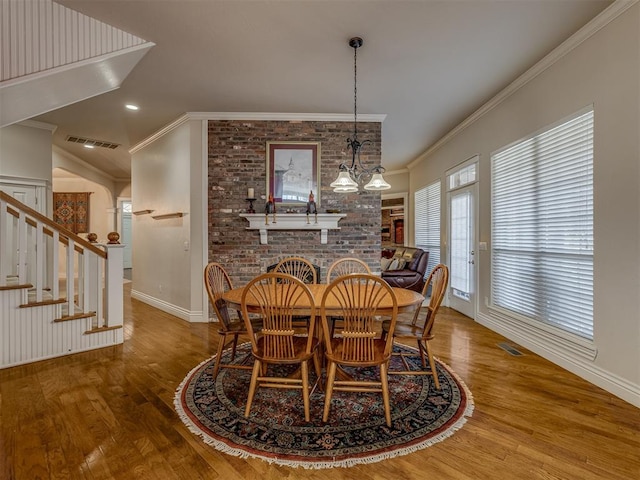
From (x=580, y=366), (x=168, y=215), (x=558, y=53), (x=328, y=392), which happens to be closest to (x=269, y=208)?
(x=168, y=215)

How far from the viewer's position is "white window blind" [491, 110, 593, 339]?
2.57 meters

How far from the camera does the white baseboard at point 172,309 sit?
4.21 metres

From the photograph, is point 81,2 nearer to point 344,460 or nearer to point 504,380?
point 344,460

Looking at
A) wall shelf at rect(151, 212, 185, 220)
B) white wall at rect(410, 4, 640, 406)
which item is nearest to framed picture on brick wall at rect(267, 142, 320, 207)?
wall shelf at rect(151, 212, 185, 220)

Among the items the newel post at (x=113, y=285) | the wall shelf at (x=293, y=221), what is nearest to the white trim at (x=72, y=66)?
the newel post at (x=113, y=285)

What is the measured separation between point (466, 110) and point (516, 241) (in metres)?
1.89

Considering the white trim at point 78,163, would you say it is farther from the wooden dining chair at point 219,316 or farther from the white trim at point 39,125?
the wooden dining chair at point 219,316

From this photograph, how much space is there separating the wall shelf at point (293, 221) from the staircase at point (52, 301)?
5.03 feet

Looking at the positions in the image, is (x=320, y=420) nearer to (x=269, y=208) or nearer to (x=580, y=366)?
(x=580, y=366)

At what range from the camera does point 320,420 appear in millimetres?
1902

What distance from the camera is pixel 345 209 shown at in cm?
419

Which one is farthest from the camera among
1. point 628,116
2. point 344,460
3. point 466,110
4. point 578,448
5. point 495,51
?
point 466,110

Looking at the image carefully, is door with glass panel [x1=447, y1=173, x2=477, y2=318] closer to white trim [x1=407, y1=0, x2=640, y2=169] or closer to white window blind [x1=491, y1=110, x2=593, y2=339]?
white window blind [x1=491, y1=110, x2=593, y2=339]

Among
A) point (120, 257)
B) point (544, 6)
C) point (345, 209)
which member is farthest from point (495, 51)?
point (120, 257)
